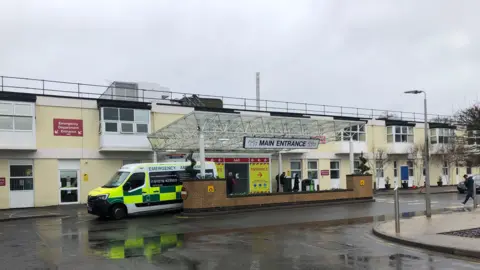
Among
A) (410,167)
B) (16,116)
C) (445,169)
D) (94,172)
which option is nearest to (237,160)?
(94,172)

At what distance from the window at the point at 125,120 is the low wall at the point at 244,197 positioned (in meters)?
8.46

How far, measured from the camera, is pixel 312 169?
1400 inches

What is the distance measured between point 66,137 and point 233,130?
9.75 metres

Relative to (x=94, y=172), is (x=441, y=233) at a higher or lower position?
lower

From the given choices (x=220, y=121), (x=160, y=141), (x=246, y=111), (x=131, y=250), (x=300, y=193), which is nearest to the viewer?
(x=131, y=250)

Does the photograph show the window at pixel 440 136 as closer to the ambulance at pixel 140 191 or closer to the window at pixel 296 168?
the window at pixel 296 168

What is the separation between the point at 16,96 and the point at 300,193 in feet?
52.9

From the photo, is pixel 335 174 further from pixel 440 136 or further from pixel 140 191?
→ pixel 140 191

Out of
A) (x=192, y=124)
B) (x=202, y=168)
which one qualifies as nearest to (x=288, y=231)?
(x=202, y=168)

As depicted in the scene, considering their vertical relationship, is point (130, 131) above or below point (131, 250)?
above

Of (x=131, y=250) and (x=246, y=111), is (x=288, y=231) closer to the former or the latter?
(x=131, y=250)

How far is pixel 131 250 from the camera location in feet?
34.7

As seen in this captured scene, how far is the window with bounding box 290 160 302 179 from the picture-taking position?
3450 cm

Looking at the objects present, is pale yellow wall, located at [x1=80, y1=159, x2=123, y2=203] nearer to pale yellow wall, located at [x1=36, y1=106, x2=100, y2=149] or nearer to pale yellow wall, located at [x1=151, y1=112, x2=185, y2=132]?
pale yellow wall, located at [x1=36, y1=106, x2=100, y2=149]
